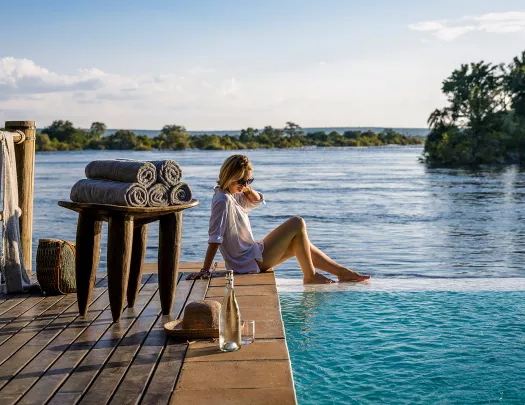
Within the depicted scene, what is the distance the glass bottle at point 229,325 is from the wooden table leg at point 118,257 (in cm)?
70

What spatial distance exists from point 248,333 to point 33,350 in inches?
36.8

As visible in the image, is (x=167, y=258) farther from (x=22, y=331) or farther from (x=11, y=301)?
(x=11, y=301)

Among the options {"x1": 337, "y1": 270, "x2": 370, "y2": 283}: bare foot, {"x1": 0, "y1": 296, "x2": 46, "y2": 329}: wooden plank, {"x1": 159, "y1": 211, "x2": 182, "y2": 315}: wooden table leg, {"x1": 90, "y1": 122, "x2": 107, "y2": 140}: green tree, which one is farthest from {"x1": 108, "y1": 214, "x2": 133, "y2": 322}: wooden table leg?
{"x1": 90, "y1": 122, "x2": 107, "y2": 140}: green tree

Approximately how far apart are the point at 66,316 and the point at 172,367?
111 cm

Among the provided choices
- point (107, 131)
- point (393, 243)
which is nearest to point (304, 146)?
point (107, 131)

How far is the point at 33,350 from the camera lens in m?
3.14

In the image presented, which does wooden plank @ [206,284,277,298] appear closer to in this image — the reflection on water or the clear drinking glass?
the clear drinking glass

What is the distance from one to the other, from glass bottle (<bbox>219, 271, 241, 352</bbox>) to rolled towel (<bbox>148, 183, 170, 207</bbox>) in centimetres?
72

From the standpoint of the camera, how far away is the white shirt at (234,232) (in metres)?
4.68

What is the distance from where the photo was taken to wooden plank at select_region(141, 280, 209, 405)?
2.56 meters

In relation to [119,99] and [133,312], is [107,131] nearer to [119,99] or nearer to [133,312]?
[119,99]

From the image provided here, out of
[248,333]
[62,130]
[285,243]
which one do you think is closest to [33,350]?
[248,333]

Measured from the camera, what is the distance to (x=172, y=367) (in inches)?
114

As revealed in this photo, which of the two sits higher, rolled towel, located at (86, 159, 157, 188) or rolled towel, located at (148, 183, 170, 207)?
rolled towel, located at (86, 159, 157, 188)
